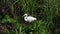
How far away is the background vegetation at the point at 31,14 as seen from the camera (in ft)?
15.0

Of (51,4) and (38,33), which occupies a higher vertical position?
(51,4)

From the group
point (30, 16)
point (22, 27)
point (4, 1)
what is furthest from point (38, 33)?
point (4, 1)

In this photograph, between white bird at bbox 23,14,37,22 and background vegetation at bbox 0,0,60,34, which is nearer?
background vegetation at bbox 0,0,60,34

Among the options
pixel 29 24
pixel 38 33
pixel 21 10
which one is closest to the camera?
pixel 38 33

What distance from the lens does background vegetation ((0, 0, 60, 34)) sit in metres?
4.58

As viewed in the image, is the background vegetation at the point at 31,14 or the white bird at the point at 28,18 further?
the white bird at the point at 28,18

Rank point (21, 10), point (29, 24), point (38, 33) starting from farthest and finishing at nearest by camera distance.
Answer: point (21, 10) < point (29, 24) < point (38, 33)

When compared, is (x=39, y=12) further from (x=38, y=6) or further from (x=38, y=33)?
(x=38, y=33)

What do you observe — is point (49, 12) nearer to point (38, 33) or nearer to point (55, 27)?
point (55, 27)

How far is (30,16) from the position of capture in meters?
5.11

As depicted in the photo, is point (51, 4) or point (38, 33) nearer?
point (38, 33)

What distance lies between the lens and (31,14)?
521cm

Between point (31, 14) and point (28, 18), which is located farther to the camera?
point (31, 14)

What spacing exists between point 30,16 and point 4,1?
63 centimetres
